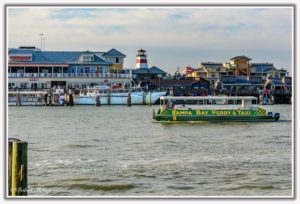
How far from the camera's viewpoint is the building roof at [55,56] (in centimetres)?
7550

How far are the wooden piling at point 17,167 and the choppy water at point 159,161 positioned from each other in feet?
4.63

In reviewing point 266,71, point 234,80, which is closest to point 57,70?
point 234,80

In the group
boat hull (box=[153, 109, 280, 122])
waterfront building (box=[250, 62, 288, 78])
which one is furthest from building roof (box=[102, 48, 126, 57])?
boat hull (box=[153, 109, 280, 122])

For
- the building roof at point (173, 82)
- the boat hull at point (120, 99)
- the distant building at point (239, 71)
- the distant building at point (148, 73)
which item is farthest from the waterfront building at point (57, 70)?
the distant building at point (239, 71)

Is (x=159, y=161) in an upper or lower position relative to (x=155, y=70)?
lower

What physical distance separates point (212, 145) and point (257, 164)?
5.12m

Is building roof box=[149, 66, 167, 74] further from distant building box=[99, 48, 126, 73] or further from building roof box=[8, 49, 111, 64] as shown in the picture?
building roof box=[8, 49, 111, 64]

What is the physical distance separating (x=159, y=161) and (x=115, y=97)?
46.4m

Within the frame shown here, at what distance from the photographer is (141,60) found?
286ft

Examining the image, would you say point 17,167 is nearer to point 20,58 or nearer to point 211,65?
point 20,58

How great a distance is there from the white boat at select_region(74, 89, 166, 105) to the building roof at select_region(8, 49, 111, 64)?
10.1 metres

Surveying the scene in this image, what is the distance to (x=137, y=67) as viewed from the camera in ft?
285

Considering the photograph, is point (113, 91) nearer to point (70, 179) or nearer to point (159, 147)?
point (159, 147)

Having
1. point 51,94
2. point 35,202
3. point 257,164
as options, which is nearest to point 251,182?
point 257,164
